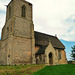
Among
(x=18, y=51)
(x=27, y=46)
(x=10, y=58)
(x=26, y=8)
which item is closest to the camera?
(x=10, y=58)

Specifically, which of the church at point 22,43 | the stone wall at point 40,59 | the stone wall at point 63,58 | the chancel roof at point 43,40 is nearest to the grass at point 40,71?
the church at point 22,43

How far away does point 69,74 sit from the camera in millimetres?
11867

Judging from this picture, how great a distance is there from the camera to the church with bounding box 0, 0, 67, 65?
23109 millimetres

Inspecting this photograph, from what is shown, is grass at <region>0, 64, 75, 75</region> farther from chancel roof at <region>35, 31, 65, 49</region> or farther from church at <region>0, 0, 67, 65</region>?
chancel roof at <region>35, 31, 65, 49</region>

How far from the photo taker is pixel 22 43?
25.1 metres

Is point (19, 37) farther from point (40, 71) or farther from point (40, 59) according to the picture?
point (40, 71)

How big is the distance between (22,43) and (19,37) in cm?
194

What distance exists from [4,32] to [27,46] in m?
9.91

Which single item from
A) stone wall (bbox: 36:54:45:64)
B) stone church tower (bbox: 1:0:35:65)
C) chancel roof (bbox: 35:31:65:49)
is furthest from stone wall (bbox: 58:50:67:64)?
stone church tower (bbox: 1:0:35:65)

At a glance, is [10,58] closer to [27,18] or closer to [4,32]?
[4,32]

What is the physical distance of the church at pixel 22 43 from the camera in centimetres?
2311

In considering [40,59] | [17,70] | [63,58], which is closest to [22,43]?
[40,59]

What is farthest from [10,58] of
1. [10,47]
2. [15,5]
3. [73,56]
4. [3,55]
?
[73,56]

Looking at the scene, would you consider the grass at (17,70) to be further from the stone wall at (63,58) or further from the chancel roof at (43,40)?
the stone wall at (63,58)
